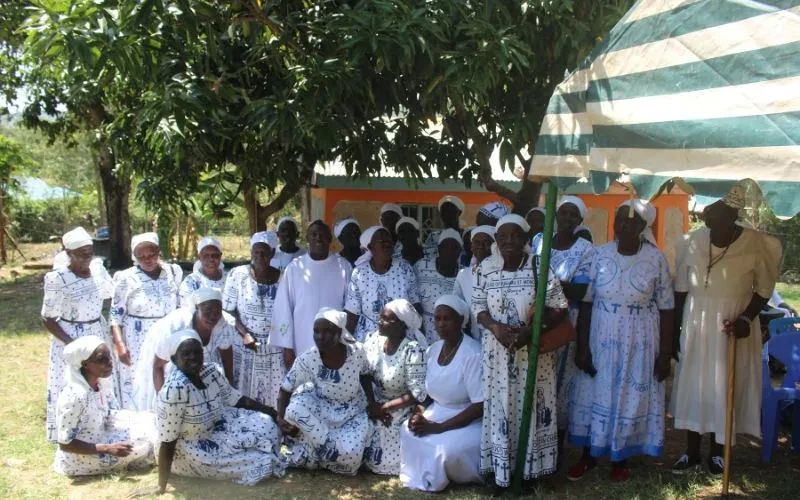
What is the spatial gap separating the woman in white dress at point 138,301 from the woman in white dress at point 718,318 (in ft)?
12.4

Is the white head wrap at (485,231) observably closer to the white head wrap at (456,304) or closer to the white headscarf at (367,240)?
the white head wrap at (456,304)

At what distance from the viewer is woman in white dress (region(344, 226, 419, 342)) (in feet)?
17.4

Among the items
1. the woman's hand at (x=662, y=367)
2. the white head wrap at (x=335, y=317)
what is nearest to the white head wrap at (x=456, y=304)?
the white head wrap at (x=335, y=317)

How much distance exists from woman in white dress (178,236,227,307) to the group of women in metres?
0.36

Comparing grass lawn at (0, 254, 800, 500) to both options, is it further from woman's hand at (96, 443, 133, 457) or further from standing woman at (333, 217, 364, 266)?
standing woman at (333, 217, 364, 266)

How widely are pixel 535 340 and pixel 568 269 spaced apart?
737mm

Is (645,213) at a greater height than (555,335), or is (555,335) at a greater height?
(645,213)

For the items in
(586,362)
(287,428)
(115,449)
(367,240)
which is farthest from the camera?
(367,240)

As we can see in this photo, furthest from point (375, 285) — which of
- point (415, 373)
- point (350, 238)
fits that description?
point (350, 238)

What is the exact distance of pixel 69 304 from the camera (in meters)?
5.40

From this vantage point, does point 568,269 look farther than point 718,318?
Yes

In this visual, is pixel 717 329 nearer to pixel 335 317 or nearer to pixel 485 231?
pixel 485 231

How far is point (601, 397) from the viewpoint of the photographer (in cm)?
463

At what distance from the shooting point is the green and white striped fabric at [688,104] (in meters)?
2.90
